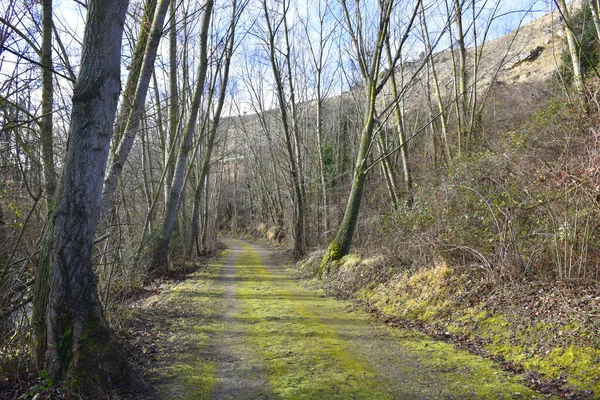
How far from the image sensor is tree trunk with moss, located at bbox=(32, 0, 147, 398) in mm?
3770

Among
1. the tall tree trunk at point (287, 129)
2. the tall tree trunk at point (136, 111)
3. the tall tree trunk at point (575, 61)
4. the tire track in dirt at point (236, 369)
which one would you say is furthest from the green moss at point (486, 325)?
the tall tree trunk at point (287, 129)

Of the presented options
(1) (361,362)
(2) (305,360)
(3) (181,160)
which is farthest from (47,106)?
(1) (361,362)

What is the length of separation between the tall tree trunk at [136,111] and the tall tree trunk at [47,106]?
0.96 m

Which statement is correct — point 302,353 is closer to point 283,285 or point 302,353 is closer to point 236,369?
point 236,369

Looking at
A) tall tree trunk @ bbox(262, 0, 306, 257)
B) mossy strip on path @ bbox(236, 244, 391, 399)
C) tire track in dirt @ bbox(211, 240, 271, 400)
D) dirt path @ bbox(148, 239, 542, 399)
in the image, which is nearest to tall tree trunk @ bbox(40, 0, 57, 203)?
dirt path @ bbox(148, 239, 542, 399)

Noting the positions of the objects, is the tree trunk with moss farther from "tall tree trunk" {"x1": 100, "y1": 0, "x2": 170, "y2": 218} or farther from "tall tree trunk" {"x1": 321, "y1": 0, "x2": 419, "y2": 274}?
"tall tree trunk" {"x1": 321, "y1": 0, "x2": 419, "y2": 274}

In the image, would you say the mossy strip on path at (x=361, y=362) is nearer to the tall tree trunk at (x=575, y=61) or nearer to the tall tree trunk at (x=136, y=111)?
the tall tree trunk at (x=136, y=111)

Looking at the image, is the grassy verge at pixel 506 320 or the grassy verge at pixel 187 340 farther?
the grassy verge at pixel 187 340

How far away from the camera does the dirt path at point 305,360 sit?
421 centimetres

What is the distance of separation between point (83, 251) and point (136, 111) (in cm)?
360

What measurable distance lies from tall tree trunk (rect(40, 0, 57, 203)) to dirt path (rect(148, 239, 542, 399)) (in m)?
3.11

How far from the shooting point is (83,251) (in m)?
3.96

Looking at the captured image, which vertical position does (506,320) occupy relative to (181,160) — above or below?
below

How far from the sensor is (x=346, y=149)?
3259cm
